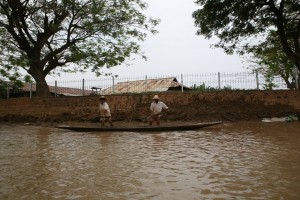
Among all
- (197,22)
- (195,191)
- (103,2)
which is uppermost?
(103,2)

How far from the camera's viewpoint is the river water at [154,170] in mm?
4137

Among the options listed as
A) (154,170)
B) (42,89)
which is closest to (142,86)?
(42,89)

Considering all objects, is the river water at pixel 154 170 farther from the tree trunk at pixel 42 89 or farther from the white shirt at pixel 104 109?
the tree trunk at pixel 42 89

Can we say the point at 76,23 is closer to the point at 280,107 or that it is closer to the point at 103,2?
the point at 103,2

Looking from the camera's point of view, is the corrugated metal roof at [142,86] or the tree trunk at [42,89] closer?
the corrugated metal roof at [142,86]

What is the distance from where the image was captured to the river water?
4.14 m

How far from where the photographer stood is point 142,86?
60.1ft

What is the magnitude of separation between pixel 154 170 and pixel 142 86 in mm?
13066

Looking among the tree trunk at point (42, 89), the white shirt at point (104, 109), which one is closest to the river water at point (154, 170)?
the white shirt at point (104, 109)

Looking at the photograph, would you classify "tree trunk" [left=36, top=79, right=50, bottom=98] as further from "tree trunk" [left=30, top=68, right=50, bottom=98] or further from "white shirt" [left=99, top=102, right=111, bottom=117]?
"white shirt" [left=99, top=102, right=111, bottom=117]

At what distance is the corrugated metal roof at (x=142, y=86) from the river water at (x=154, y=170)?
9246 mm

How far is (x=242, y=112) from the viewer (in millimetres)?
14891

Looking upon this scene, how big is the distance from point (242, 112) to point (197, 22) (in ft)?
15.4

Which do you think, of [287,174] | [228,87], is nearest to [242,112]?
[228,87]
